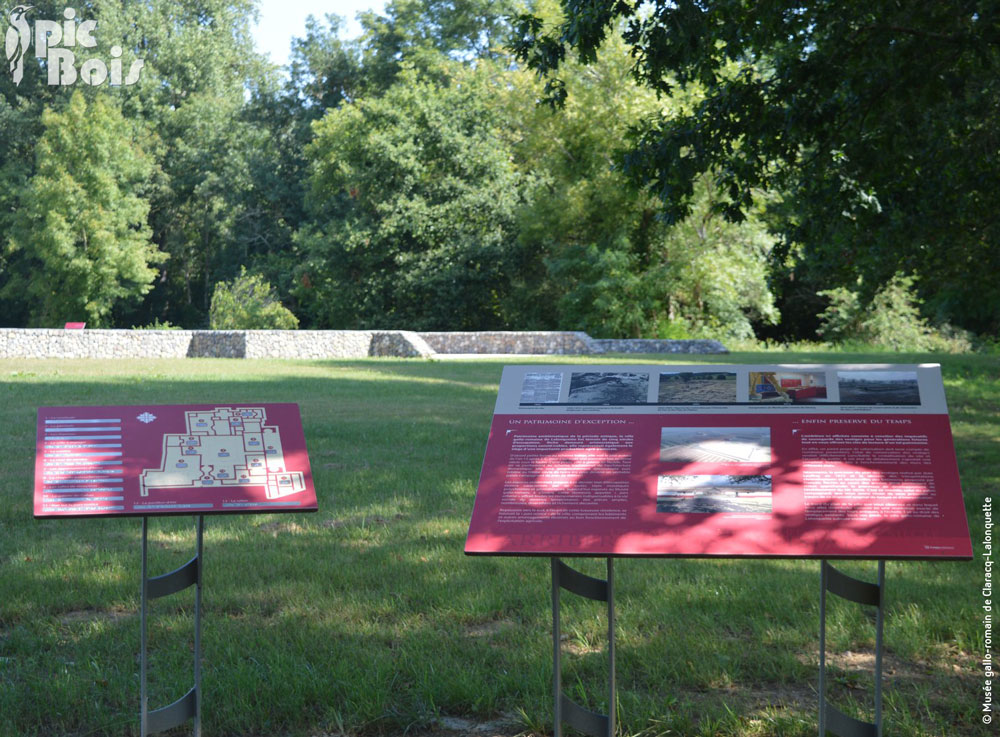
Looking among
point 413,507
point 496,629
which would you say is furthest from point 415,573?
point 413,507

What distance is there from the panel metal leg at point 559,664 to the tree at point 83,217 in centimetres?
3792

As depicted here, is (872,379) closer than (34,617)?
Yes

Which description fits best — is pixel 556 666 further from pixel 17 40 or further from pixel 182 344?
pixel 17 40

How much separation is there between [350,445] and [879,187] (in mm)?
5643

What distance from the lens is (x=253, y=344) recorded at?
24984mm

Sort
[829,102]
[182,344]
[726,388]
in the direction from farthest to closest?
[182,344]
[829,102]
[726,388]

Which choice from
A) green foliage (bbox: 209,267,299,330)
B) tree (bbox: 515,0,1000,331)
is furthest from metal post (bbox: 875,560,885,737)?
green foliage (bbox: 209,267,299,330)

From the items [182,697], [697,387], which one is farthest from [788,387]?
[182,697]

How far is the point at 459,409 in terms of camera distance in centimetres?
1316

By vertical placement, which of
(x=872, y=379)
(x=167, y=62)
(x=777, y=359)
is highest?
(x=167, y=62)

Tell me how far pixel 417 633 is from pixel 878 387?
93.4 inches

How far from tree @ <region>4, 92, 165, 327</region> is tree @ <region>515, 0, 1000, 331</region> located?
33.4 metres

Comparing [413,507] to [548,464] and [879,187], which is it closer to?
[548,464]

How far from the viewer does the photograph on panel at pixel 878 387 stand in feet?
11.2
